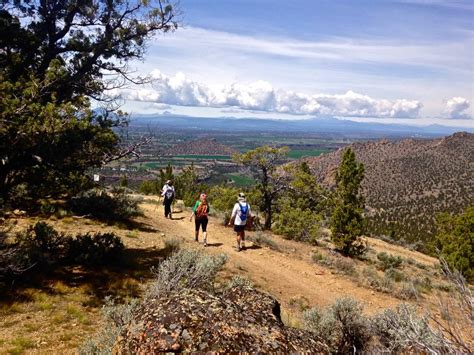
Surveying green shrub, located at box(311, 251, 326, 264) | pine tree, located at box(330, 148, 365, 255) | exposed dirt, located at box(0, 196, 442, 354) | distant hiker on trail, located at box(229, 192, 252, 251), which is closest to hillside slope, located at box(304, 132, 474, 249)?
pine tree, located at box(330, 148, 365, 255)

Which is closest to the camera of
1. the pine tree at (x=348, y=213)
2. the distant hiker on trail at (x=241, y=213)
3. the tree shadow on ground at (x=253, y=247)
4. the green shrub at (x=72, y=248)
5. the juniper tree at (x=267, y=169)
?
the green shrub at (x=72, y=248)

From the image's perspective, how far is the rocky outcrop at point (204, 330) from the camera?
4031mm

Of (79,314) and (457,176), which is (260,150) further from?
(457,176)

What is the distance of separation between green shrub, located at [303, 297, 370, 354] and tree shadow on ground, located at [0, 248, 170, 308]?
353cm

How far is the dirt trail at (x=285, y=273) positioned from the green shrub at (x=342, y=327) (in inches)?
122

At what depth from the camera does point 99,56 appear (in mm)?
10016

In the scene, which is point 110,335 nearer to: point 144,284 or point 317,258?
point 144,284

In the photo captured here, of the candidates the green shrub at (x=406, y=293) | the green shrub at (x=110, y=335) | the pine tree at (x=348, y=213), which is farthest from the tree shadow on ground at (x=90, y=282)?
the pine tree at (x=348, y=213)

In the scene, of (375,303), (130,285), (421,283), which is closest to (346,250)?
(421,283)

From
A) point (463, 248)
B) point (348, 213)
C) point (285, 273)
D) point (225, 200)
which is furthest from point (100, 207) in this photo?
point (463, 248)

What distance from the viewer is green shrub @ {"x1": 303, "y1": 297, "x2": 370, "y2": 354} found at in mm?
6816

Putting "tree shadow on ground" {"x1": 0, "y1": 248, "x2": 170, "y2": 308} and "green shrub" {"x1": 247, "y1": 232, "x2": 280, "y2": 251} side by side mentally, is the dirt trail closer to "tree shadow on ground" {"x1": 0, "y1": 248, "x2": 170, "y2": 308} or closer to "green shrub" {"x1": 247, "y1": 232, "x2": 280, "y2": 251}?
"green shrub" {"x1": 247, "y1": 232, "x2": 280, "y2": 251}

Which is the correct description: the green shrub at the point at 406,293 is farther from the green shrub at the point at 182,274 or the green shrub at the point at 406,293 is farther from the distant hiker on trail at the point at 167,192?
the distant hiker on trail at the point at 167,192

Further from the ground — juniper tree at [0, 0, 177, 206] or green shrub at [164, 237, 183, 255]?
juniper tree at [0, 0, 177, 206]
